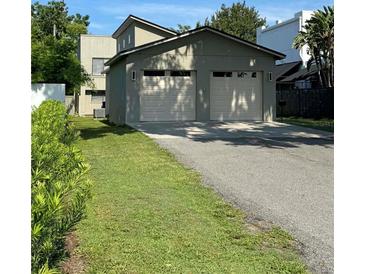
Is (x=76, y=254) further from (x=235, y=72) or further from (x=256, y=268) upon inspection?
(x=235, y=72)

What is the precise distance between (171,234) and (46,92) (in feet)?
42.1

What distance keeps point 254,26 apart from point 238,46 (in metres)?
40.2

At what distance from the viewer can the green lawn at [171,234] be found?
3.95 m

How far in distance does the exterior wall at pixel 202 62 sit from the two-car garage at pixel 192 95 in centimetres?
24

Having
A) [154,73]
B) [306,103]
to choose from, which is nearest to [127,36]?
[154,73]

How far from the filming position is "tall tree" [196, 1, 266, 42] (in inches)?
2320

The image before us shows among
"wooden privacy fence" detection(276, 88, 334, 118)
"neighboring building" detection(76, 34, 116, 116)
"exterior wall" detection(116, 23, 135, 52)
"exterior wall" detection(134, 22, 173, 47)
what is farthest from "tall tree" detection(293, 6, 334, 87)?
"neighboring building" detection(76, 34, 116, 116)

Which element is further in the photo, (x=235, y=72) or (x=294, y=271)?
(x=235, y=72)

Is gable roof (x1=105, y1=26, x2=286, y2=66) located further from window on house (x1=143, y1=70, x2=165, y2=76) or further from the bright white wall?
the bright white wall

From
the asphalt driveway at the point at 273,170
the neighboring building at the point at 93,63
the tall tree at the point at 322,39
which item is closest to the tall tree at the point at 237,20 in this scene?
the neighboring building at the point at 93,63

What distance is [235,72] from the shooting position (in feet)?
→ 70.0
